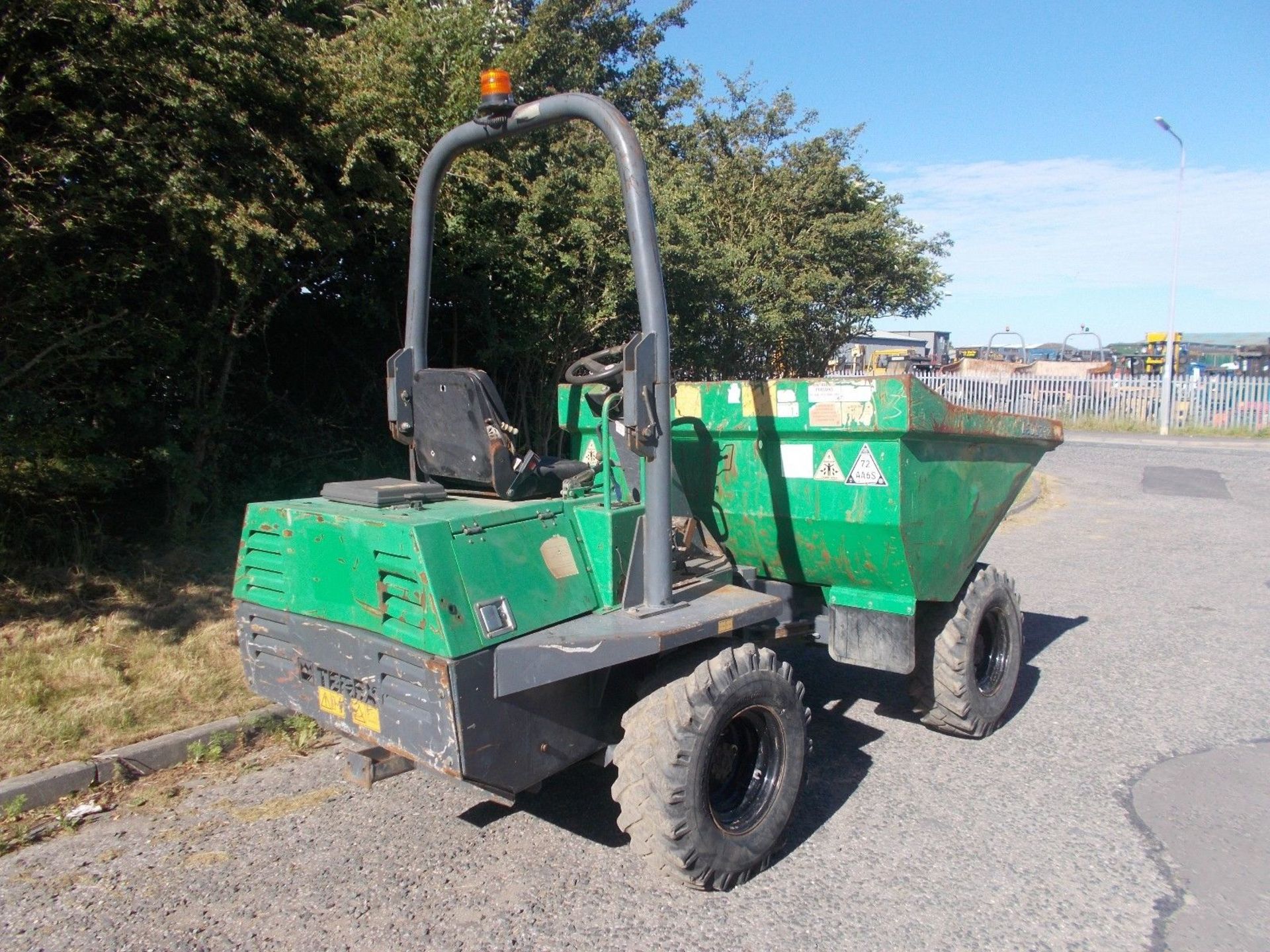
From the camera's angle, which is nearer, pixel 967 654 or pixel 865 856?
pixel 865 856

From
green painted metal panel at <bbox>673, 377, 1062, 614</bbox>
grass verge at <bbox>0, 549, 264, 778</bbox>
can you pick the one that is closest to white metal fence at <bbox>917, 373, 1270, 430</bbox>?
green painted metal panel at <bbox>673, 377, 1062, 614</bbox>

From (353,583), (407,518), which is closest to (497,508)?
(407,518)

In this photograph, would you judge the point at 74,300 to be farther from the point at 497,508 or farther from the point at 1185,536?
the point at 1185,536

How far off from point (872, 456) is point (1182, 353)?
37.1 m

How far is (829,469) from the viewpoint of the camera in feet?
13.8

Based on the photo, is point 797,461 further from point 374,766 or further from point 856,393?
point 374,766

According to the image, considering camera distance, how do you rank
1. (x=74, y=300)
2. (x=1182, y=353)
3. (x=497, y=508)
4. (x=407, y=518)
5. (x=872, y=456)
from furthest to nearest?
1. (x=1182, y=353)
2. (x=74, y=300)
3. (x=872, y=456)
4. (x=497, y=508)
5. (x=407, y=518)

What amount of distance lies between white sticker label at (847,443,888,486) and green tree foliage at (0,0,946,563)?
3.91 meters

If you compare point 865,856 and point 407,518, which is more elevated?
point 407,518

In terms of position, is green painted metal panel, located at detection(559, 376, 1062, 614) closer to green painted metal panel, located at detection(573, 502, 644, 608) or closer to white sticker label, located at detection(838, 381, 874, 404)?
white sticker label, located at detection(838, 381, 874, 404)

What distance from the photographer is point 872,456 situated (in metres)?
4.07

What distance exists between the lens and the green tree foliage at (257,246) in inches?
209

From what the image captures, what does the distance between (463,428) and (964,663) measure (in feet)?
9.23

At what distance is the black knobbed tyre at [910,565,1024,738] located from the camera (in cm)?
472
